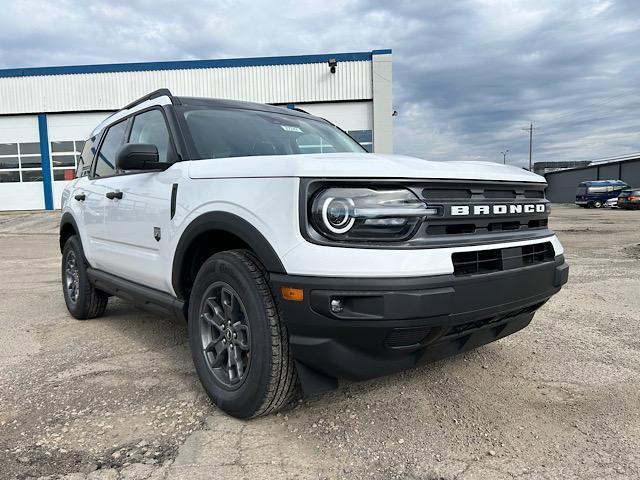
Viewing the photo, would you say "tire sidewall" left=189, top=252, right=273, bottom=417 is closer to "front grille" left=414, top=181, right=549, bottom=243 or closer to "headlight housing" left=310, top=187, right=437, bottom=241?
"headlight housing" left=310, top=187, right=437, bottom=241

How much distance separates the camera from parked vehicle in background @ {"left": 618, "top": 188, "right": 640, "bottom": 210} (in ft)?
88.3

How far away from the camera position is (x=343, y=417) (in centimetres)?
260

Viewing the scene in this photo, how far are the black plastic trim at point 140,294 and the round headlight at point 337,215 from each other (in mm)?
1327

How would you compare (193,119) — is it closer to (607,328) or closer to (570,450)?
(570,450)

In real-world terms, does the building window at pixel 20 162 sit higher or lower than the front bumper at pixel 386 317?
higher

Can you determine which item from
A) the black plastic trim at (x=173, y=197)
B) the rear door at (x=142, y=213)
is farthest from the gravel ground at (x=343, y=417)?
the black plastic trim at (x=173, y=197)

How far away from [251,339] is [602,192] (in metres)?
33.5

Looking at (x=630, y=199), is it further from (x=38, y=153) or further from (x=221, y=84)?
(x=38, y=153)

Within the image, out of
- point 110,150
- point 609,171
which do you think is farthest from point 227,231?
point 609,171

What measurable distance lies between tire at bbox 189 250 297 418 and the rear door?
1.76 ft

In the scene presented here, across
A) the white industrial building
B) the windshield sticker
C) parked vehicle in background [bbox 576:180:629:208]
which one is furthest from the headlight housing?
parked vehicle in background [bbox 576:180:629:208]

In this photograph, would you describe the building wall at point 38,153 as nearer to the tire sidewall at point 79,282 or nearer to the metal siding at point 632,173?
the tire sidewall at point 79,282

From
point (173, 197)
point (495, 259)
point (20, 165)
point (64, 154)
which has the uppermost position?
point (64, 154)

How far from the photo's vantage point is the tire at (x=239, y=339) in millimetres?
2309
